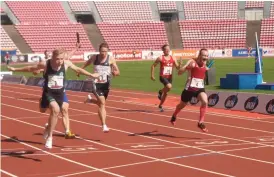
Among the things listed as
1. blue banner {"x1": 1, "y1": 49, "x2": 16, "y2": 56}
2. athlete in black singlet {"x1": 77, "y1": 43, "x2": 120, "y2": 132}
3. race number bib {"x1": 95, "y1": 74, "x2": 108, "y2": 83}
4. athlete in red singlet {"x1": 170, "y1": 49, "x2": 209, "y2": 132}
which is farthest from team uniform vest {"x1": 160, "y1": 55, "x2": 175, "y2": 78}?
blue banner {"x1": 1, "y1": 49, "x2": 16, "y2": 56}

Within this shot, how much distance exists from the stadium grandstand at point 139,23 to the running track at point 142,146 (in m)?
50.3

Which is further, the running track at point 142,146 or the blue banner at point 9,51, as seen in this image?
the blue banner at point 9,51

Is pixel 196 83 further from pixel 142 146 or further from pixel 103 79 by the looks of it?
pixel 142 146

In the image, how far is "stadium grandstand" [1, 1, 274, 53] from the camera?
66.2 metres

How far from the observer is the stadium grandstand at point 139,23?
6619cm

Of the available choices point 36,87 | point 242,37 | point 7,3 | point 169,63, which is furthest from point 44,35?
point 169,63

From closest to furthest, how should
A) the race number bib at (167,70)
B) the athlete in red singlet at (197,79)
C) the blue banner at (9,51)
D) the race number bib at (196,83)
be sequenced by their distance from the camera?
1. the athlete in red singlet at (197,79)
2. the race number bib at (196,83)
3. the race number bib at (167,70)
4. the blue banner at (9,51)

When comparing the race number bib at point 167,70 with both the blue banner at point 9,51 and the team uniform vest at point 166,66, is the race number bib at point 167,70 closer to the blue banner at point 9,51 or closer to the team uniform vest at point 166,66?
the team uniform vest at point 166,66

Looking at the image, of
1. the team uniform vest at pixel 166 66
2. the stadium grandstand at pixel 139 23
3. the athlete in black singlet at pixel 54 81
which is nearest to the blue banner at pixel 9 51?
the stadium grandstand at pixel 139 23

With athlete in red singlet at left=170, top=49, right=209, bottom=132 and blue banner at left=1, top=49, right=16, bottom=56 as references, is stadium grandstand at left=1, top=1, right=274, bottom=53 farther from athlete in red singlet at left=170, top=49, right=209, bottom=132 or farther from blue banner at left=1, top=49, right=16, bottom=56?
athlete in red singlet at left=170, top=49, right=209, bottom=132

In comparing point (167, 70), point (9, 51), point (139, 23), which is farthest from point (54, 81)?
point (139, 23)

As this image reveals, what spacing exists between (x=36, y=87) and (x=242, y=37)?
4415 cm

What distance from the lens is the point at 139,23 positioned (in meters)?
70.7

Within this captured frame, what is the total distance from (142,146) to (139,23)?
61.0 m
